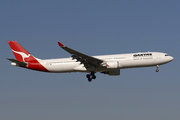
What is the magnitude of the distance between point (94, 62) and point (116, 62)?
327 cm

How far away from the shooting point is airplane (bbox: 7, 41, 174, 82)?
4484 cm

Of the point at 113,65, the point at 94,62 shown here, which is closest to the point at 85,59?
the point at 94,62

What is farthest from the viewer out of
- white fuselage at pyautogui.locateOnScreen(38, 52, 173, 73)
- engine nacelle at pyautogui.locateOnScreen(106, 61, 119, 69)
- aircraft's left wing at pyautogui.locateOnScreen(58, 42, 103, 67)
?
white fuselage at pyautogui.locateOnScreen(38, 52, 173, 73)

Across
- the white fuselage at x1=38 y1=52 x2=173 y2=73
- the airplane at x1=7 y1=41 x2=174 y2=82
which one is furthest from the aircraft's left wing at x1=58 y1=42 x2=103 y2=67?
the white fuselage at x1=38 y1=52 x2=173 y2=73

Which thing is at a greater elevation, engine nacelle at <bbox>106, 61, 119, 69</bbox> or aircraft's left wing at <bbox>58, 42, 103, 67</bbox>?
aircraft's left wing at <bbox>58, 42, 103, 67</bbox>

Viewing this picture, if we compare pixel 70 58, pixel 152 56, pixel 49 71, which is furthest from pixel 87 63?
pixel 152 56

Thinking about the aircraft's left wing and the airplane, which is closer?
the aircraft's left wing

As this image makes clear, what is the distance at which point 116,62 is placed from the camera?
4466cm

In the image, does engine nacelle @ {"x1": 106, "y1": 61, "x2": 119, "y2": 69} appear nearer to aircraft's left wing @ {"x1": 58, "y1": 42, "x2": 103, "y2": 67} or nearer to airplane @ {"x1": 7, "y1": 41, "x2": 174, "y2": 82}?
airplane @ {"x1": 7, "y1": 41, "x2": 174, "y2": 82}

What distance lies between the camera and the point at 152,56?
4562cm

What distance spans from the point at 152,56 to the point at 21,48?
21561 millimetres

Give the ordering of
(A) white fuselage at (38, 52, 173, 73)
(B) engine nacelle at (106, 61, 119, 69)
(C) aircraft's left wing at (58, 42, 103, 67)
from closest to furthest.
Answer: (C) aircraft's left wing at (58, 42, 103, 67) → (B) engine nacelle at (106, 61, 119, 69) → (A) white fuselage at (38, 52, 173, 73)

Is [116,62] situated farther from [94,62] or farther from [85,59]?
[85,59]

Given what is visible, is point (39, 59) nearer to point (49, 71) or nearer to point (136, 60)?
point (49, 71)
